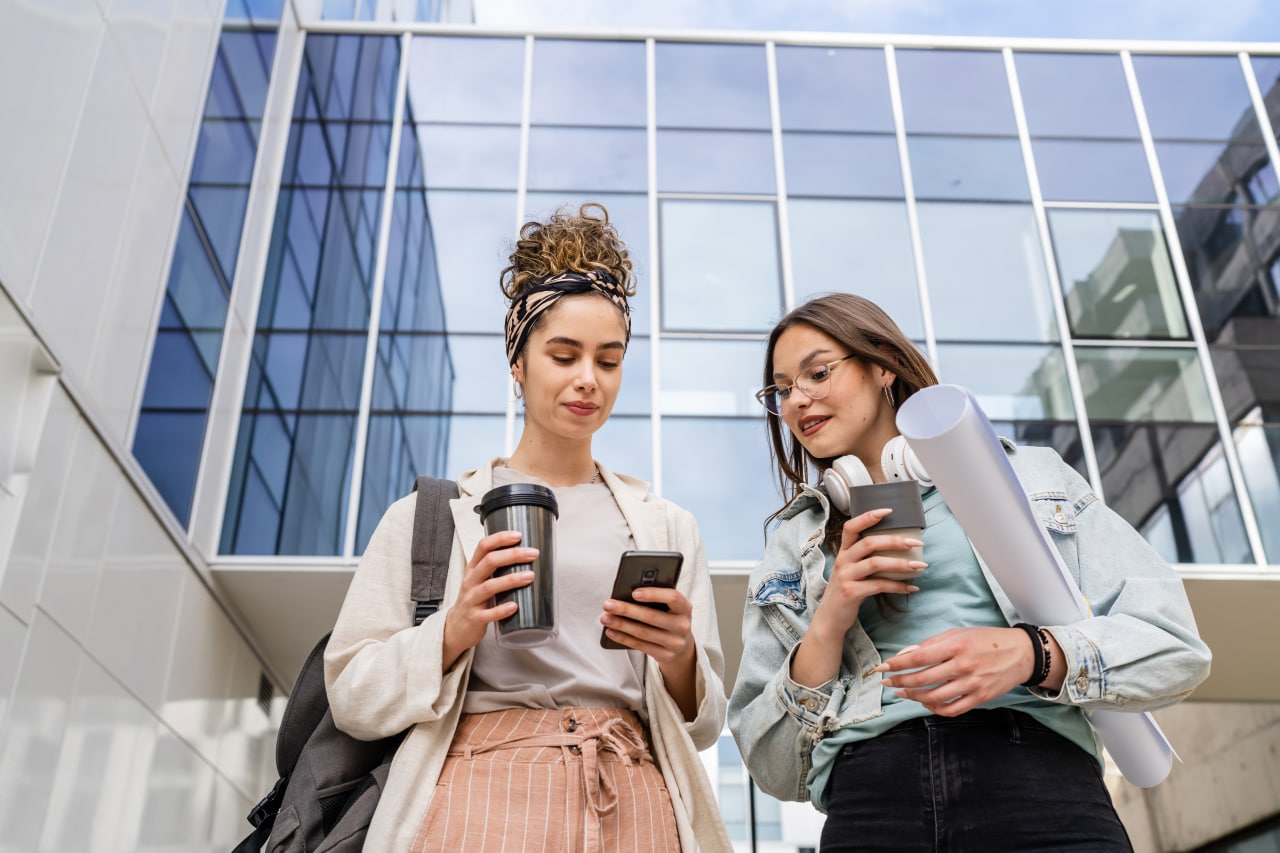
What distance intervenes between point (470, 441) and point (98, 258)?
3324 mm

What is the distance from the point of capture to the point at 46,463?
458 cm

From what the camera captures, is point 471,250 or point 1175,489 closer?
point 1175,489

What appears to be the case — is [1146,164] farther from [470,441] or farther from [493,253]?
[470,441]

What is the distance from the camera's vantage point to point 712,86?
383 inches

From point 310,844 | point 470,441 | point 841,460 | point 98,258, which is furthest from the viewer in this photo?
point 470,441

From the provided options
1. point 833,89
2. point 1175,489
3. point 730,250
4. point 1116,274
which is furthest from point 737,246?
point 1175,489

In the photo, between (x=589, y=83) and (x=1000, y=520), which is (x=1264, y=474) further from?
(x=1000, y=520)

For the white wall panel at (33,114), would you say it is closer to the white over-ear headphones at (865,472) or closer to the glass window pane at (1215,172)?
the white over-ear headphones at (865,472)

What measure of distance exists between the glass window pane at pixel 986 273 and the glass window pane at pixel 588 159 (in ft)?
8.15

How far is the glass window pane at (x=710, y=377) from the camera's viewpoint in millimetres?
8180

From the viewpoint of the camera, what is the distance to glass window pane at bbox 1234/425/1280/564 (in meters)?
7.82

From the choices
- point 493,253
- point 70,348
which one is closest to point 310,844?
point 70,348

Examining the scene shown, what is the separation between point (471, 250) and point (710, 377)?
2.27m

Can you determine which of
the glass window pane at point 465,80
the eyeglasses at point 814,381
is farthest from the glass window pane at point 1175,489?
the eyeglasses at point 814,381
